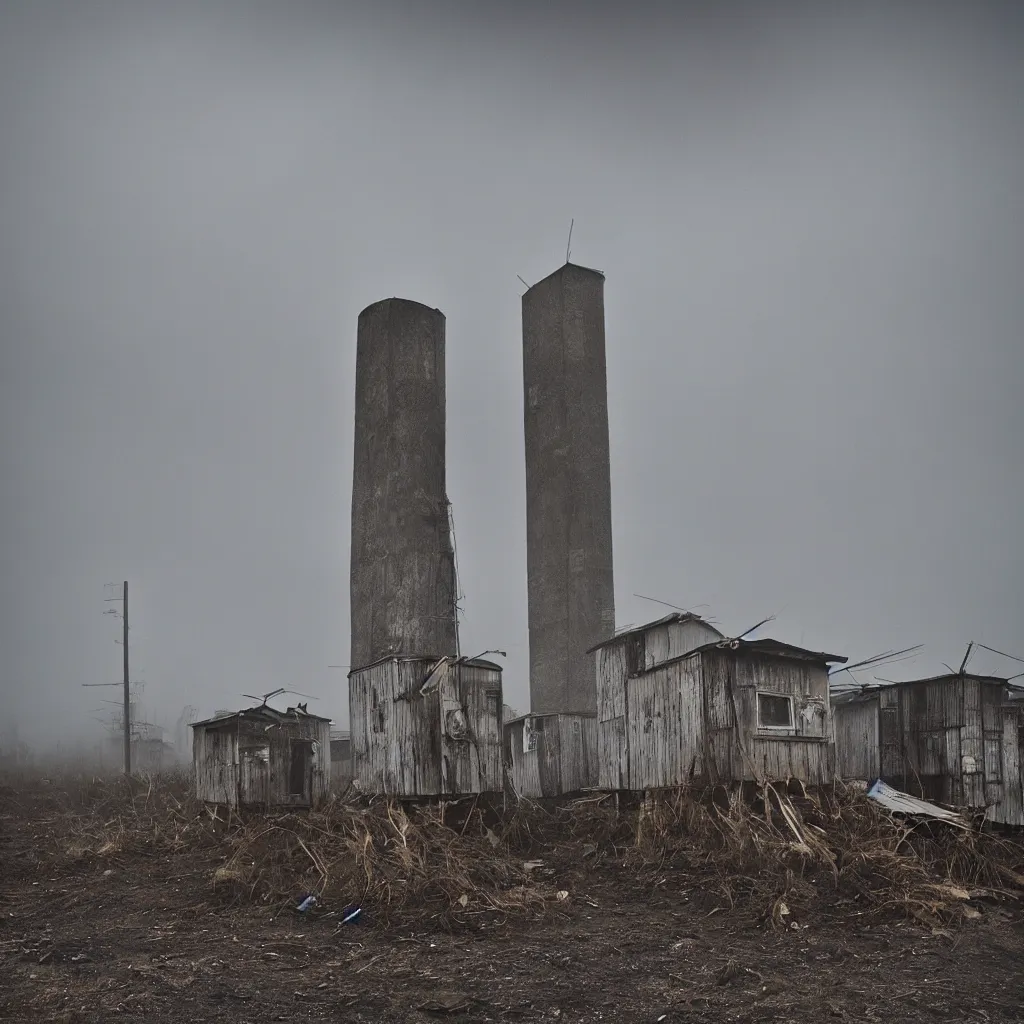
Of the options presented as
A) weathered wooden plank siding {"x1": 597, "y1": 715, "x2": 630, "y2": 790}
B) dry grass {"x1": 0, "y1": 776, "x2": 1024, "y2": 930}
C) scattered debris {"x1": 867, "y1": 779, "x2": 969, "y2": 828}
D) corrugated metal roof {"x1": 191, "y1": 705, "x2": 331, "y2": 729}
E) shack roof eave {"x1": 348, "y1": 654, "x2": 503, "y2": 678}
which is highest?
shack roof eave {"x1": 348, "y1": 654, "x2": 503, "y2": 678}

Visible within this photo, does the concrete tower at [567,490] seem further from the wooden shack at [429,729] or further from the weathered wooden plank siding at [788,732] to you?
the wooden shack at [429,729]

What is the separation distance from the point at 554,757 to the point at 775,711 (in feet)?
23.3

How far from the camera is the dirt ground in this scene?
31.3ft

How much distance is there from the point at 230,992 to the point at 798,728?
1089 cm

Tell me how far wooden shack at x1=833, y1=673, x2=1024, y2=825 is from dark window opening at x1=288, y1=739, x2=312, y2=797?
1164cm

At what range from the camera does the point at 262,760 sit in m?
21.3

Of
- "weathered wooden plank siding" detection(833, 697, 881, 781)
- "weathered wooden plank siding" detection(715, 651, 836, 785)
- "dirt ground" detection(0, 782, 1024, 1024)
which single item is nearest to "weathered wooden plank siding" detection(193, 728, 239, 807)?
"dirt ground" detection(0, 782, 1024, 1024)

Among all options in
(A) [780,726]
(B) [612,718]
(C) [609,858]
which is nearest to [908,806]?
(A) [780,726]

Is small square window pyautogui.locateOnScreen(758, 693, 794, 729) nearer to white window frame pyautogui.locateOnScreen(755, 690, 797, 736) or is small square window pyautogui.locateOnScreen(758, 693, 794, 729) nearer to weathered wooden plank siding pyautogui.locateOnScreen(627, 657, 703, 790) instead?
white window frame pyautogui.locateOnScreen(755, 690, 797, 736)

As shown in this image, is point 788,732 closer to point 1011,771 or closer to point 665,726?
point 665,726

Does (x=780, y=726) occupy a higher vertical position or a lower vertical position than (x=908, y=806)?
higher

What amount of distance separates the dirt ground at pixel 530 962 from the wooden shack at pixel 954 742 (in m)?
5.92

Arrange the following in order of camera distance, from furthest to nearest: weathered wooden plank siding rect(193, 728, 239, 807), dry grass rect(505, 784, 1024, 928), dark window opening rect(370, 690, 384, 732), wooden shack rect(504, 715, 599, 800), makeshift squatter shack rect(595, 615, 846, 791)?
wooden shack rect(504, 715, 599, 800), weathered wooden plank siding rect(193, 728, 239, 807), dark window opening rect(370, 690, 384, 732), makeshift squatter shack rect(595, 615, 846, 791), dry grass rect(505, 784, 1024, 928)

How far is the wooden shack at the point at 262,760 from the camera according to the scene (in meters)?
21.3
